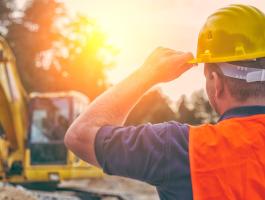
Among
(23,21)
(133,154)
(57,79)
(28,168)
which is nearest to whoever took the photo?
(133,154)

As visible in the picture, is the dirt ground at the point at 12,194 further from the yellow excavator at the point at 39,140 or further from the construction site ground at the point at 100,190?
the yellow excavator at the point at 39,140

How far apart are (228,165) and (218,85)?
254 mm

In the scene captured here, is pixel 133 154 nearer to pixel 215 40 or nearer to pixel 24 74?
pixel 215 40

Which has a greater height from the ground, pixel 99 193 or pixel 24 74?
pixel 99 193

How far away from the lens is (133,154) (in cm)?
200

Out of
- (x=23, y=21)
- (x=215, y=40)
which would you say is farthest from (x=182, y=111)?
(x=215, y=40)

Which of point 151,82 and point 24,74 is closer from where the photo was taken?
point 151,82

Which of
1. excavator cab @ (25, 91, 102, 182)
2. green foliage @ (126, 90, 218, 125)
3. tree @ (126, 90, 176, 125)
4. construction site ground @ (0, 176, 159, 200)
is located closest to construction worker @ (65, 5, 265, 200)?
construction site ground @ (0, 176, 159, 200)

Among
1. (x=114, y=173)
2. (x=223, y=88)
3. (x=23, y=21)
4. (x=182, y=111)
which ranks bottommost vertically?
(x=182, y=111)

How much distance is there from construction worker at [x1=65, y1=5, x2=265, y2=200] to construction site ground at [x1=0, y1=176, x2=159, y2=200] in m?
8.25

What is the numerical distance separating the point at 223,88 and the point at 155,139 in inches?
9.9

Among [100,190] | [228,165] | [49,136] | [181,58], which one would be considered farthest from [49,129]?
[228,165]

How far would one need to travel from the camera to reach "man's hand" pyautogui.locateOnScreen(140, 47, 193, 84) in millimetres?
2131

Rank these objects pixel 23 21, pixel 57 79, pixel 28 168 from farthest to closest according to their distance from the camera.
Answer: pixel 23 21, pixel 57 79, pixel 28 168
